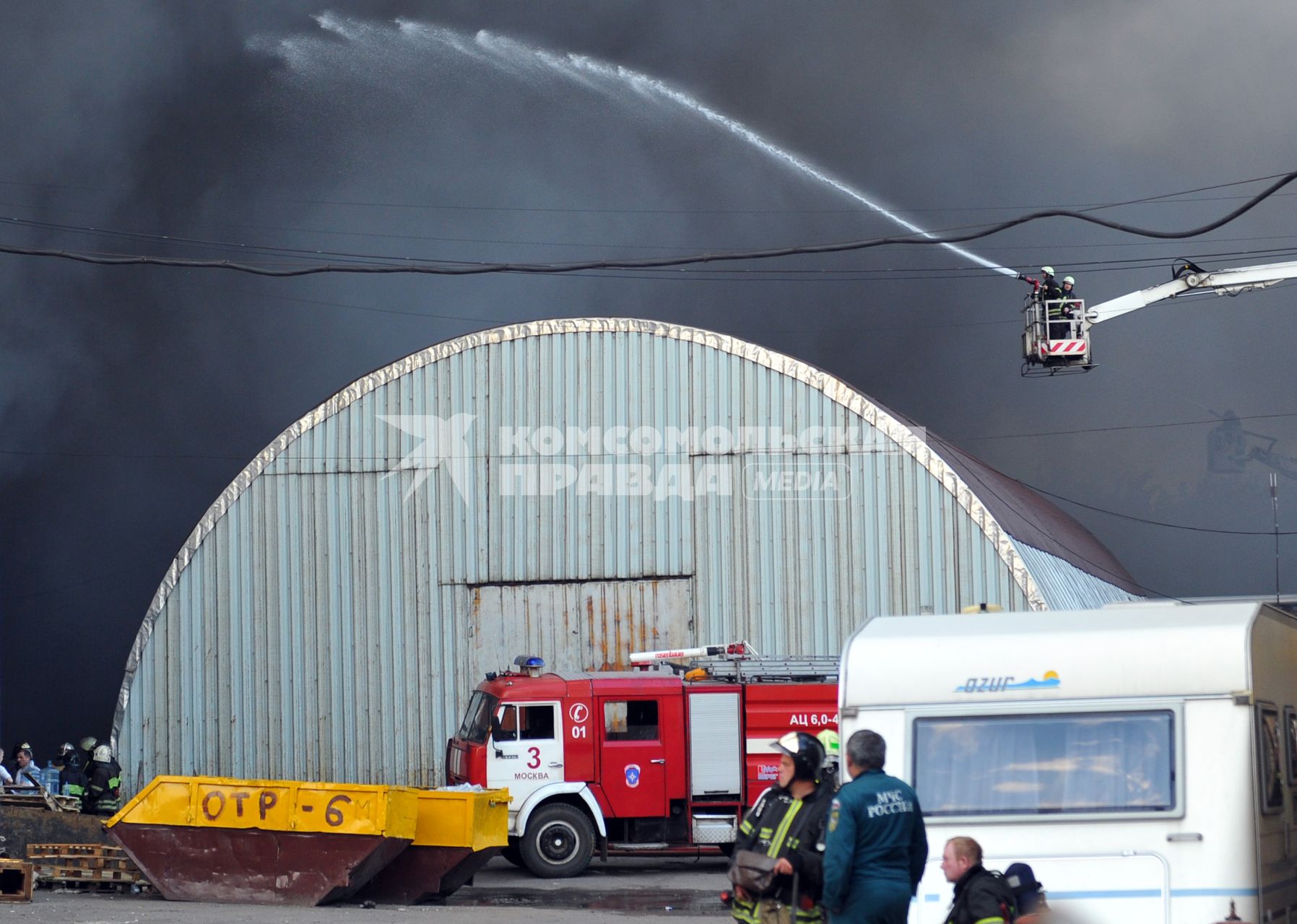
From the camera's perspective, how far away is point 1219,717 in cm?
838

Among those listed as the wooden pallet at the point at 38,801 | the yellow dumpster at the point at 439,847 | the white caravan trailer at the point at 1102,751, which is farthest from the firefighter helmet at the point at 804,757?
the wooden pallet at the point at 38,801

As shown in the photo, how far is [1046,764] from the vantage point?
8.59 m

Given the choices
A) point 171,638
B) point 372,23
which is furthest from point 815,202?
point 171,638

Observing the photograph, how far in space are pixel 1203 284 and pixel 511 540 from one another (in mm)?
11272

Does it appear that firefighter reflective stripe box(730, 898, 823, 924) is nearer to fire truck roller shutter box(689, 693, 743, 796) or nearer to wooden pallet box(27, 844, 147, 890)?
wooden pallet box(27, 844, 147, 890)

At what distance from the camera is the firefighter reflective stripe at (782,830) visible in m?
7.50

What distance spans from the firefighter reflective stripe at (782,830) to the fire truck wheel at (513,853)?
1138 centimetres

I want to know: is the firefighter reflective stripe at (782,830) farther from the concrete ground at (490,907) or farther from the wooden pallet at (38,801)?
the wooden pallet at (38,801)

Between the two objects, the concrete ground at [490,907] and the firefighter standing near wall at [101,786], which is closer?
the concrete ground at [490,907]

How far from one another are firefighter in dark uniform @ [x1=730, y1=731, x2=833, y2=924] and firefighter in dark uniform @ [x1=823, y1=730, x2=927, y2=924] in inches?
7.8

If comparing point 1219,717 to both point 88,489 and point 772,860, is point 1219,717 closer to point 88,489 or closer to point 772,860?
point 772,860

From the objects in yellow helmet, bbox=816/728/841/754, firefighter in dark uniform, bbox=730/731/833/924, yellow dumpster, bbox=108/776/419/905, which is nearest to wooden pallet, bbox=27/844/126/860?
yellow dumpster, bbox=108/776/419/905

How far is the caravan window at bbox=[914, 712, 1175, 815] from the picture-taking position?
27.7ft

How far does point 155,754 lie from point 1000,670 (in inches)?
703
